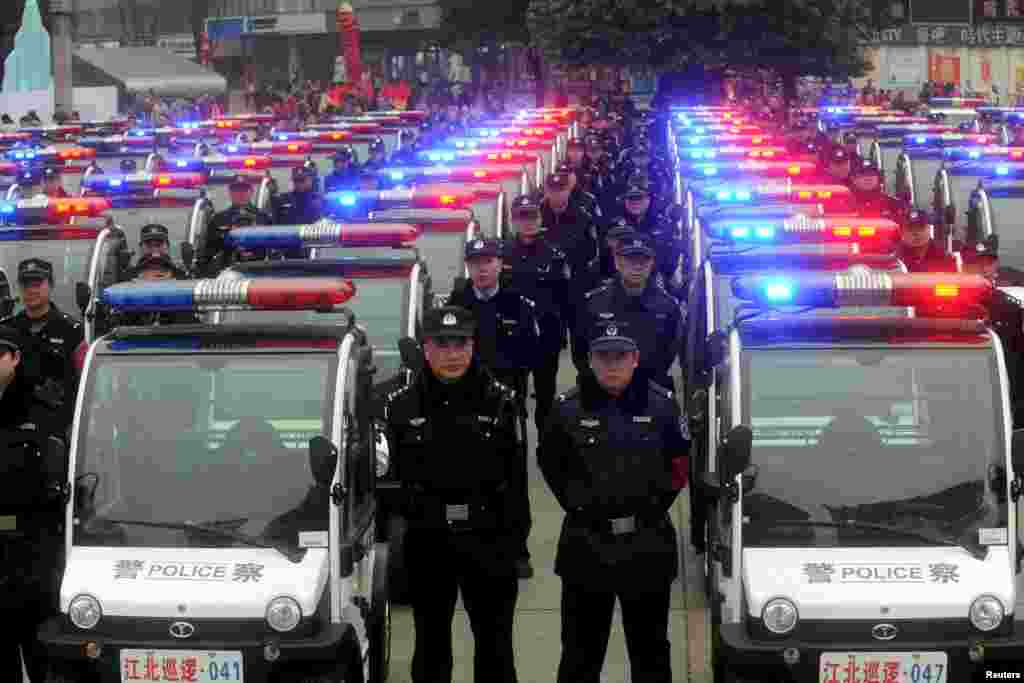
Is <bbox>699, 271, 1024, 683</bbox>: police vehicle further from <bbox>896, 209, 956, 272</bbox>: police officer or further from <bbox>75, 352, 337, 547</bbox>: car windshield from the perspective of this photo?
<bbox>896, 209, 956, 272</bbox>: police officer

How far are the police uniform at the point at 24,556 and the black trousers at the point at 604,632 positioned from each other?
2.22 m

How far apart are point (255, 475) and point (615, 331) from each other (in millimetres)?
1637

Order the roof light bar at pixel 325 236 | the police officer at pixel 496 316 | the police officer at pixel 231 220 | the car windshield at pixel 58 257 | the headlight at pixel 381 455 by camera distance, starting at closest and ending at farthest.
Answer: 1. the headlight at pixel 381 455
2. the roof light bar at pixel 325 236
3. the police officer at pixel 496 316
4. the car windshield at pixel 58 257
5. the police officer at pixel 231 220

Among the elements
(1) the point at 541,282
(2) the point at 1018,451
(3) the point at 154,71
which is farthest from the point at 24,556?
(3) the point at 154,71

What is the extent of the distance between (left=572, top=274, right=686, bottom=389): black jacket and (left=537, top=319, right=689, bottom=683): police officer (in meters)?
3.34

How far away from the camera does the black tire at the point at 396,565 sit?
10789mm

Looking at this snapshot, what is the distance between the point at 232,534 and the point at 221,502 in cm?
19

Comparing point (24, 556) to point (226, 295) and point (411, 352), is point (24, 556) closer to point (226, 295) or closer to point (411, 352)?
point (226, 295)

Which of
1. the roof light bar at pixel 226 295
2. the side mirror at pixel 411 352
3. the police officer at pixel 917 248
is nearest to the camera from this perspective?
the roof light bar at pixel 226 295

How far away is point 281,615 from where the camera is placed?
8219 mm

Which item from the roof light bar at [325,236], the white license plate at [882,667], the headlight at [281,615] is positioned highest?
the roof light bar at [325,236]

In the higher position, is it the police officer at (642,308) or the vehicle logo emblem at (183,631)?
the police officer at (642,308)

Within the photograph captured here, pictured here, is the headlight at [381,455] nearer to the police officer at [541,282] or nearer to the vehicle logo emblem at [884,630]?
the police officer at [541,282]

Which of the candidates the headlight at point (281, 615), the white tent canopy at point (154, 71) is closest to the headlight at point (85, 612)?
the headlight at point (281, 615)
